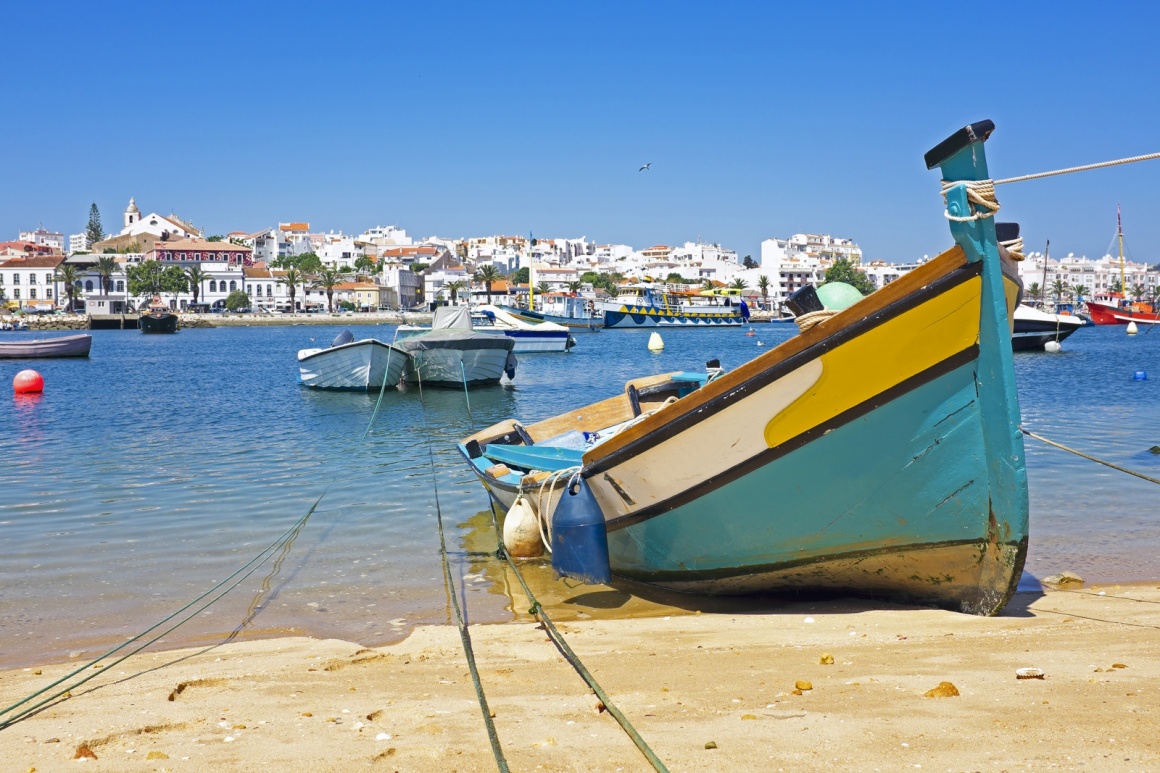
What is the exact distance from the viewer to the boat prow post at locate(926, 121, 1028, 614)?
5059 millimetres

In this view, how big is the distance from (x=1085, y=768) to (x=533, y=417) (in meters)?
17.9

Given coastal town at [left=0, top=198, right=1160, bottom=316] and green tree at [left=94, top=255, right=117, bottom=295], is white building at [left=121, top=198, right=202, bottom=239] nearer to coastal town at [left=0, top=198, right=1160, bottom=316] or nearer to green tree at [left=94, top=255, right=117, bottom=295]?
coastal town at [left=0, top=198, right=1160, bottom=316]

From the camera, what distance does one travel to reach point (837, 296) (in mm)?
6230

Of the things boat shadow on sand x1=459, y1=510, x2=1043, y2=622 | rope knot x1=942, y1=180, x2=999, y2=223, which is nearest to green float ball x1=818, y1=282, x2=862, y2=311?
rope knot x1=942, y1=180, x2=999, y2=223

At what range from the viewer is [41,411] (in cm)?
2241

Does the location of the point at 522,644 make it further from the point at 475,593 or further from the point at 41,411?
the point at 41,411

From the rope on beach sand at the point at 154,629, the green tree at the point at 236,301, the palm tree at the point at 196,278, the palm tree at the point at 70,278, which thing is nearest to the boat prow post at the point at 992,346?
the rope on beach sand at the point at 154,629

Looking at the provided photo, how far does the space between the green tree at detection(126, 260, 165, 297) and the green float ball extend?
123m

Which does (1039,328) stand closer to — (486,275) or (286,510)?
(286,510)

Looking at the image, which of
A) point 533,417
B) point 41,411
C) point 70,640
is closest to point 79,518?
point 70,640

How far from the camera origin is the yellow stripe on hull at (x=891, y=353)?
521cm

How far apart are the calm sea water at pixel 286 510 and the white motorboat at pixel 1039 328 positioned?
69.8ft

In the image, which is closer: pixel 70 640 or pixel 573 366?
pixel 70 640

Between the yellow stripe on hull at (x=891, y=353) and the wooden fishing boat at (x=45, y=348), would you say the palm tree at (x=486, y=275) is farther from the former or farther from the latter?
the yellow stripe on hull at (x=891, y=353)
